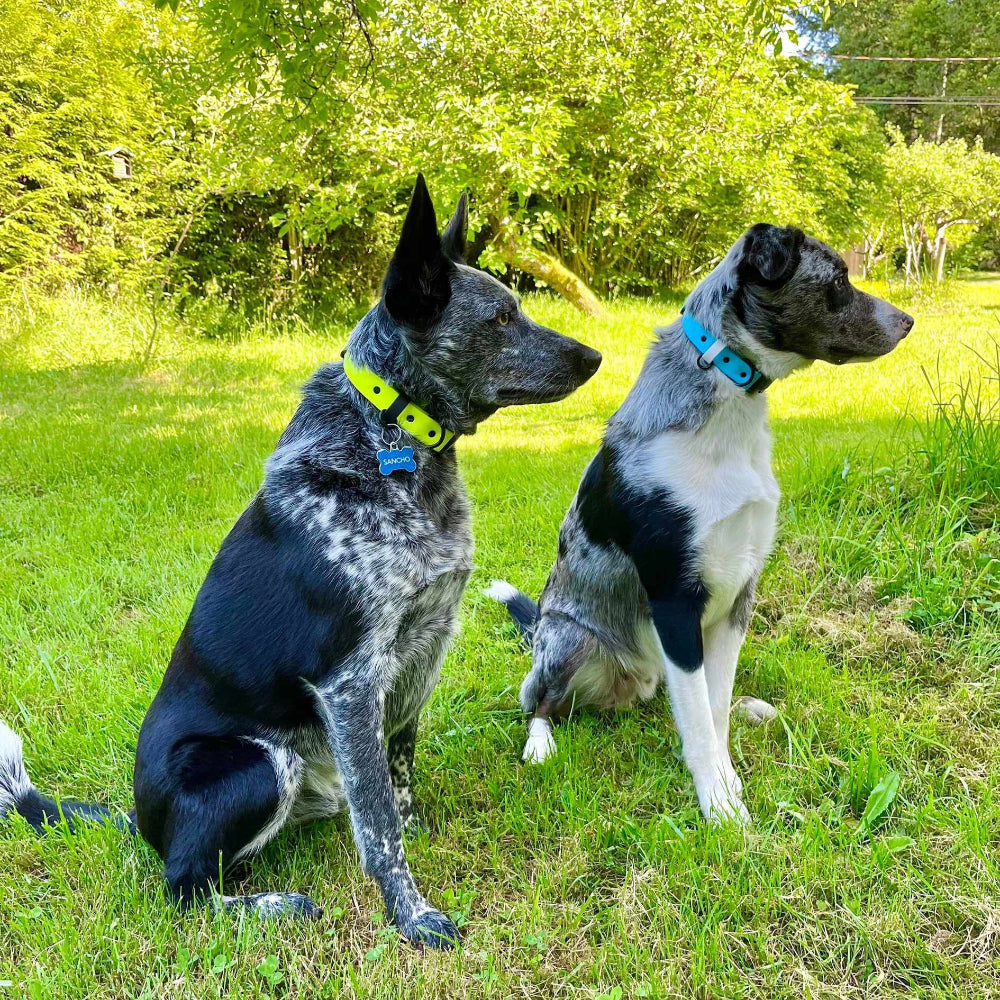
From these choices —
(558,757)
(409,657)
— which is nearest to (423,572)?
(409,657)

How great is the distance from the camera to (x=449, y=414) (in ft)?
7.26

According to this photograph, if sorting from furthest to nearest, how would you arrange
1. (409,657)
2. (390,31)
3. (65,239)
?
(65,239)
(390,31)
(409,657)

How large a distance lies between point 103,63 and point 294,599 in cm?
952

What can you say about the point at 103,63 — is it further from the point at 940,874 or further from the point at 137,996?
the point at 940,874

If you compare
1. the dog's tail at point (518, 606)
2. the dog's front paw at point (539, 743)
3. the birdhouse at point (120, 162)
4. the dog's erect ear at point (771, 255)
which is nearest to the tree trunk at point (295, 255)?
the birdhouse at point (120, 162)

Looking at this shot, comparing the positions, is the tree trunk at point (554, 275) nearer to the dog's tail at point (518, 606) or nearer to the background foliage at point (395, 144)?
the background foliage at point (395, 144)

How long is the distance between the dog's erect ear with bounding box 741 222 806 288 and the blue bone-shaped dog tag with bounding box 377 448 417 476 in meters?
1.09

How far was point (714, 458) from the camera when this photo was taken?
2.33m

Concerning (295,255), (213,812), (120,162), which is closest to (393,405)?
(213,812)

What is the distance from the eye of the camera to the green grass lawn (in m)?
1.87

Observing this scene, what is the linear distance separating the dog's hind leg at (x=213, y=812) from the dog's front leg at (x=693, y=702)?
1090 mm

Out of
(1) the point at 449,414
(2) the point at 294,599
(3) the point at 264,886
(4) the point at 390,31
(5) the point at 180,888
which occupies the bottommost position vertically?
(3) the point at 264,886

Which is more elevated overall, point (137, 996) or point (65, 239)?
point (137, 996)

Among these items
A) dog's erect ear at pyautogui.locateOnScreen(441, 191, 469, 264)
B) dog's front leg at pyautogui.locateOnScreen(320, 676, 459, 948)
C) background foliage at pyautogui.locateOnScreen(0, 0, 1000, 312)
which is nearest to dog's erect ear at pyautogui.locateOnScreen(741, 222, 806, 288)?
dog's erect ear at pyautogui.locateOnScreen(441, 191, 469, 264)
